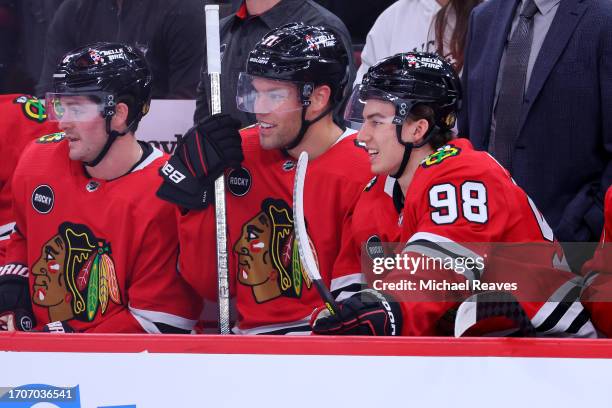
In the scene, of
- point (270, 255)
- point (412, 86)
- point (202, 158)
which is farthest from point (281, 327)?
point (412, 86)

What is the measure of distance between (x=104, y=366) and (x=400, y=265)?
0.58 meters

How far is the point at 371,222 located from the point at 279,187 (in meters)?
0.31

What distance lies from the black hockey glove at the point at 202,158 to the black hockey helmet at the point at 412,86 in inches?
12.8

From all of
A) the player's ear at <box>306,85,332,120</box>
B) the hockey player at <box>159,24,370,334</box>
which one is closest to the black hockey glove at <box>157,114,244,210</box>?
the hockey player at <box>159,24,370,334</box>

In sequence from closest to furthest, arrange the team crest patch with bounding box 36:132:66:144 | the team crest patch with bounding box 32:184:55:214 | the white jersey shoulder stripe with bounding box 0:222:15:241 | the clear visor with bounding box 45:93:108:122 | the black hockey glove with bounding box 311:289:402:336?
the black hockey glove with bounding box 311:289:402:336 → the clear visor with bounding box 45:93:108:122 → the team crest patch with bounding box 32:184:55:214 → the team crest patch with bounding box 36:132:66:144 → the white jersey shoulder stripe with bounding box 0:222:15:241

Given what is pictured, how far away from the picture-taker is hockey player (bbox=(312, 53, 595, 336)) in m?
1.82

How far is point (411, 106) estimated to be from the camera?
223 cm

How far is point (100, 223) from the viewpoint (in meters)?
2.51

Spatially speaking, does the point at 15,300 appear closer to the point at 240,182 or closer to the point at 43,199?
the point at 43,199

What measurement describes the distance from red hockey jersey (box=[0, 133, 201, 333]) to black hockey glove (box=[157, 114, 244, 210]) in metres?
0.18

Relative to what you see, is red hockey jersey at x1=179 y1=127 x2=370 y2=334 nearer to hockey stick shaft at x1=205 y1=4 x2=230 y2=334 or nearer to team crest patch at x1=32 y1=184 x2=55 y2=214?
hockey stick shaft at x1=205 y1=4 x2=230 y2=334

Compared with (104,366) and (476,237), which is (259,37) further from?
(104,366)

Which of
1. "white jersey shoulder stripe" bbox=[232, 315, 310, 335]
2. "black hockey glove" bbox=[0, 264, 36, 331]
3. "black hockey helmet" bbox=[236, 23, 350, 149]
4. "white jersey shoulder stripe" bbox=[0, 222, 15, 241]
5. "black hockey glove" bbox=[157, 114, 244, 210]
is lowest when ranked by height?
"white jersey shoulder stripe" bbox=[232, 315, 310, 335]

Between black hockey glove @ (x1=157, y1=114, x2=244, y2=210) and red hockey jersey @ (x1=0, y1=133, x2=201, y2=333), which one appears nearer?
black hockey glove @ (x1=157, y1=114, x2=244, y2=210)
